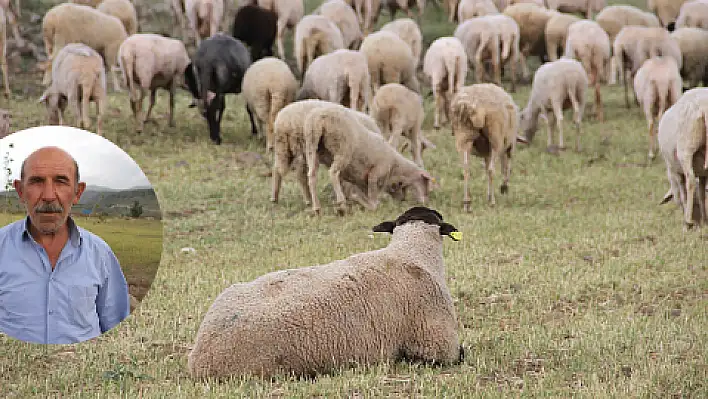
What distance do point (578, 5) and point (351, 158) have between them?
17.3 meters

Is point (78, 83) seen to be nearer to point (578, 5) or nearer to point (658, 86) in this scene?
point (658, 86)

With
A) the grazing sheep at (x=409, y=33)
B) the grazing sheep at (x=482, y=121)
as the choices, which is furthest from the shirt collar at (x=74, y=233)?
the grazing sheep at (x=409, y=33)

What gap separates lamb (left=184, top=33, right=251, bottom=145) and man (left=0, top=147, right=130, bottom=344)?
39.9ft

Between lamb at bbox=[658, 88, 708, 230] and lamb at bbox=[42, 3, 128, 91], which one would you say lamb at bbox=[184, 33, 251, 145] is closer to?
lamb at bbox=[42, 3, 128, 91]

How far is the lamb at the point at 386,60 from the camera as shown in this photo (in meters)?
17.2

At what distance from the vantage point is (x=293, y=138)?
11.7 metres

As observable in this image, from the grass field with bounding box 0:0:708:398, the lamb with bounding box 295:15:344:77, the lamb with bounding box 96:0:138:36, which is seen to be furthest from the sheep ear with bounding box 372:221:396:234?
the lamb with bounding box 96:0:138:36

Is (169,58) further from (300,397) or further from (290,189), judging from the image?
(300,397)

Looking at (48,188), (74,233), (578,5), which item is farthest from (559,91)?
(48,188)

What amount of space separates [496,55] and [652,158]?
17.8ft

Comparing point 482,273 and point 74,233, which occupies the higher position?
point 74,233

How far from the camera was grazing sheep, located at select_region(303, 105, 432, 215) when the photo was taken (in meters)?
11.4

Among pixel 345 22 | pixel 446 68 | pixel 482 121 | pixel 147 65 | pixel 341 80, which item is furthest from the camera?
pixel 345 22

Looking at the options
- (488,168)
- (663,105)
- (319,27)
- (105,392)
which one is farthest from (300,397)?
(319,27)
